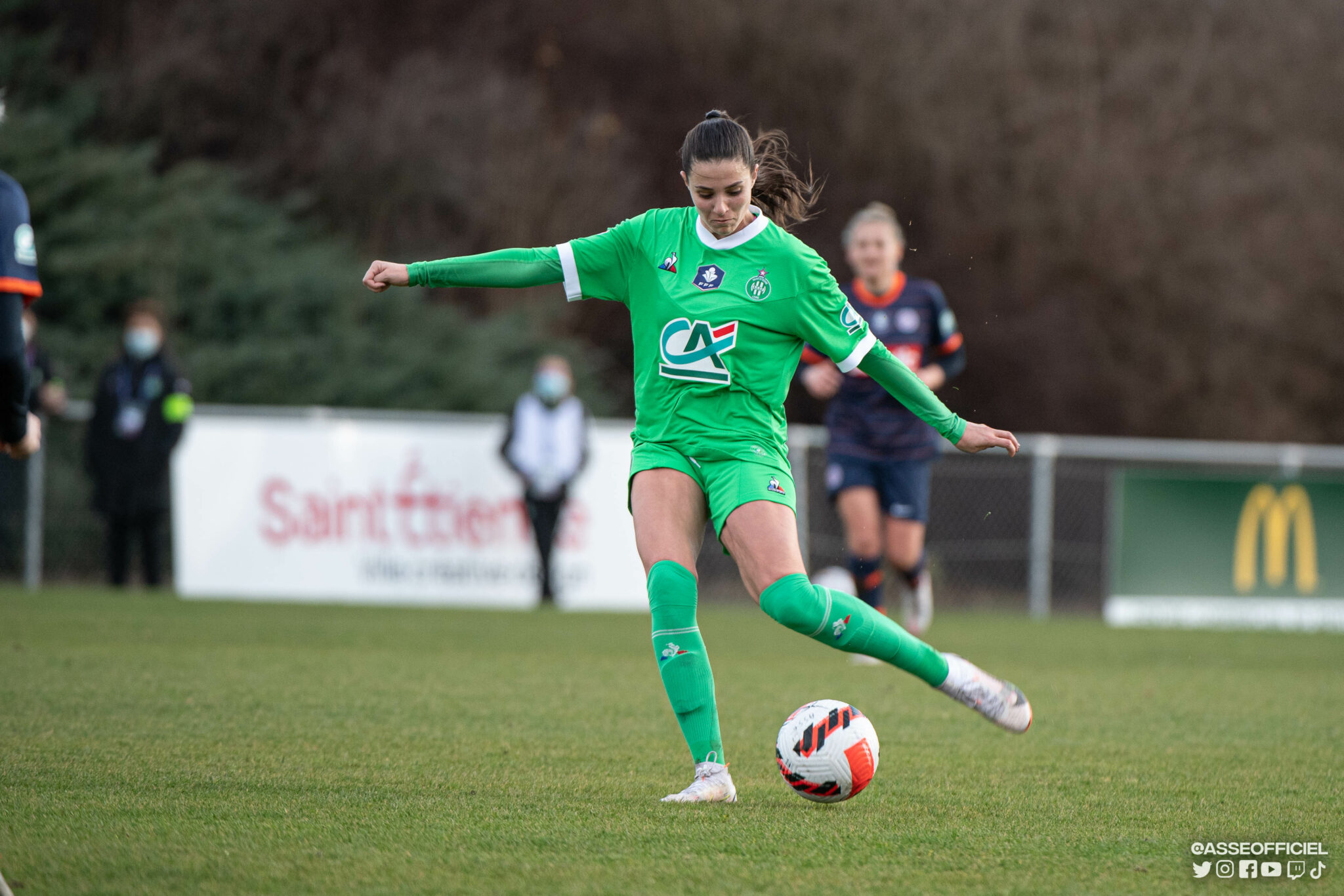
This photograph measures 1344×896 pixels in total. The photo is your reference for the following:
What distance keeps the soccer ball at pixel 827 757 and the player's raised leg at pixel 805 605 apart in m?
0.24

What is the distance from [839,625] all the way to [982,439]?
0.74 metres

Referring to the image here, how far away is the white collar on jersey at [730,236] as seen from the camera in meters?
4.66

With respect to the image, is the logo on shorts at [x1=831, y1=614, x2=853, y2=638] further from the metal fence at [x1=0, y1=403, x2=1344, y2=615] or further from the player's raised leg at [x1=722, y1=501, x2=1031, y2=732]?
the metal fence at [x1=0, y1=403, x2=1344, y2=615]

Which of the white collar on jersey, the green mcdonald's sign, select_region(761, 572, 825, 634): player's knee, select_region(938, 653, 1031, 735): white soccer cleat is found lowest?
the green mcdonald's sign

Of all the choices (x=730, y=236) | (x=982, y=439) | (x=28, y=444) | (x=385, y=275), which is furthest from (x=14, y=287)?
(x=982, y=439)

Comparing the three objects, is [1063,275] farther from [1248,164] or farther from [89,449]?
[89,449]

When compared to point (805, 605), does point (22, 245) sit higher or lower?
higher

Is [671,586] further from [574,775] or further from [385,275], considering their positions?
[385,275]

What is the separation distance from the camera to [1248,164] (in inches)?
998

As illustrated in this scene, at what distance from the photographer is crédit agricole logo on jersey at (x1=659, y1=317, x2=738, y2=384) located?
463 cm

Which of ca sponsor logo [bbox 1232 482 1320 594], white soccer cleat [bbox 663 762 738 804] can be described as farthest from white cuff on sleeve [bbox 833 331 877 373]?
ca sponsor logo [bbox 1232 482 1320 594]

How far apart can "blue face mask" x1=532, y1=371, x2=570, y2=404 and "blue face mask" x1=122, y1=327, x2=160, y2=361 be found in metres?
3.38

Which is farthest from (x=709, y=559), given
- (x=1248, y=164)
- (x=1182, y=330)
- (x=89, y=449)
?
(x=1248, y=164)

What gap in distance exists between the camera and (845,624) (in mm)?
4625
